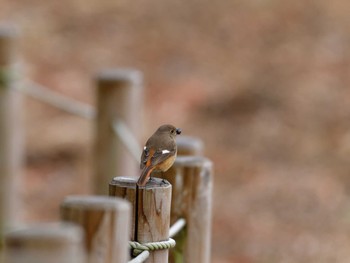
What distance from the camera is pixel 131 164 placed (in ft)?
15.0

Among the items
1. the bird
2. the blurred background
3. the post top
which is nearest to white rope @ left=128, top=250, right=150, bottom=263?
the post top

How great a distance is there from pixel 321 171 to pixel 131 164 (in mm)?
4251

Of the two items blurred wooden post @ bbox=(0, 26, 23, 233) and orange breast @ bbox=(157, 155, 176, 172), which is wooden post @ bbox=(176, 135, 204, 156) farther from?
blurred wooden post @ bbox=(0, 26, 23, 233)

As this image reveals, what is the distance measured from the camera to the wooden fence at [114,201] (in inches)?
68.6

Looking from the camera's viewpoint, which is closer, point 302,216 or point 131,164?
point 131,164

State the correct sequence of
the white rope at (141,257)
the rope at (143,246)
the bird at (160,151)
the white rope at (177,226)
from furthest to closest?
the white rope at (177,226)
the bird at (160,151)
the rope at (143,246)
the white rope at (141,257)

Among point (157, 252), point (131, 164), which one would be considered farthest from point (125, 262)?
point (131, 164)

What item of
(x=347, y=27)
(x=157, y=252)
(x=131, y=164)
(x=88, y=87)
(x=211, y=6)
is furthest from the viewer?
(x=211, y=6)

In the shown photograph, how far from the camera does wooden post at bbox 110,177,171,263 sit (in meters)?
2.45

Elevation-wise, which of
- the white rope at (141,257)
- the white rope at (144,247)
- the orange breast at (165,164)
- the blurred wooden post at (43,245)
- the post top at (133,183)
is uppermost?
the orange breast at (165,164)

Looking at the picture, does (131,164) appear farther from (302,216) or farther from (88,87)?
(88,87)

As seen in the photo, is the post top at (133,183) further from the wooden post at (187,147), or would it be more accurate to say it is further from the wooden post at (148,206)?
the wooden post at (187,147)

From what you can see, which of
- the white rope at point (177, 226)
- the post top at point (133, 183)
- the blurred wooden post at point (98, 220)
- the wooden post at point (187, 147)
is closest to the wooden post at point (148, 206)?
the post top at point (133, 183)

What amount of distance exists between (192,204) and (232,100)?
6870 mm
